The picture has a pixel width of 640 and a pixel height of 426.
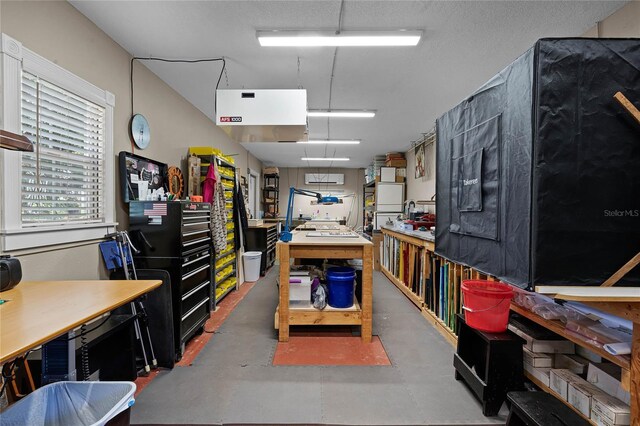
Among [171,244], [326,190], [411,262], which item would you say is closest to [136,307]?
[171,244]

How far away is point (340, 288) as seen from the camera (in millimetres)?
2850

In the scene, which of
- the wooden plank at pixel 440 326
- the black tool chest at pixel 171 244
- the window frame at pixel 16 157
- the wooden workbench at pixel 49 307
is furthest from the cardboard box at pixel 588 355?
the window frame at pixel 16 157

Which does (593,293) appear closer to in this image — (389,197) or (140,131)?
(140,131)

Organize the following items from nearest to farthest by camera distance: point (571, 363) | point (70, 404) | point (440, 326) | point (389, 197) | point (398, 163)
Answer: point (70, 404)
point (571, 363)
point (440, 326)
point (389, 197)
point (398, 163)

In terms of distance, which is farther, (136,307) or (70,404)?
(136,307)

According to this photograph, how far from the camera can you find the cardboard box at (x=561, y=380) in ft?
5.07

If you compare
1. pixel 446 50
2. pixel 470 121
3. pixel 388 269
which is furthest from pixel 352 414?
pixel 388 269

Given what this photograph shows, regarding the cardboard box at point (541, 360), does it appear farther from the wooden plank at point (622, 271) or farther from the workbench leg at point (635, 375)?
the wooden plank at point (622, 271)

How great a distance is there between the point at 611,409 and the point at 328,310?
1.96 metres

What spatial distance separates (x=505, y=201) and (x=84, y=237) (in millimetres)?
2791

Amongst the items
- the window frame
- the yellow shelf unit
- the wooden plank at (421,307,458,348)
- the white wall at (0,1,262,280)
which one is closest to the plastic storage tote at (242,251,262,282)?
the yellow shelf unit

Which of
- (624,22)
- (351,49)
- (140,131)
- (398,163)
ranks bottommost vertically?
(140,131)

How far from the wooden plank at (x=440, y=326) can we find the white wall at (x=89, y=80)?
3240 mm

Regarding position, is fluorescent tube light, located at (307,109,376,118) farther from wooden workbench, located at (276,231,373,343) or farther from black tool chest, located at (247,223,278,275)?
black tool chest, located at (247,223,278,275)
